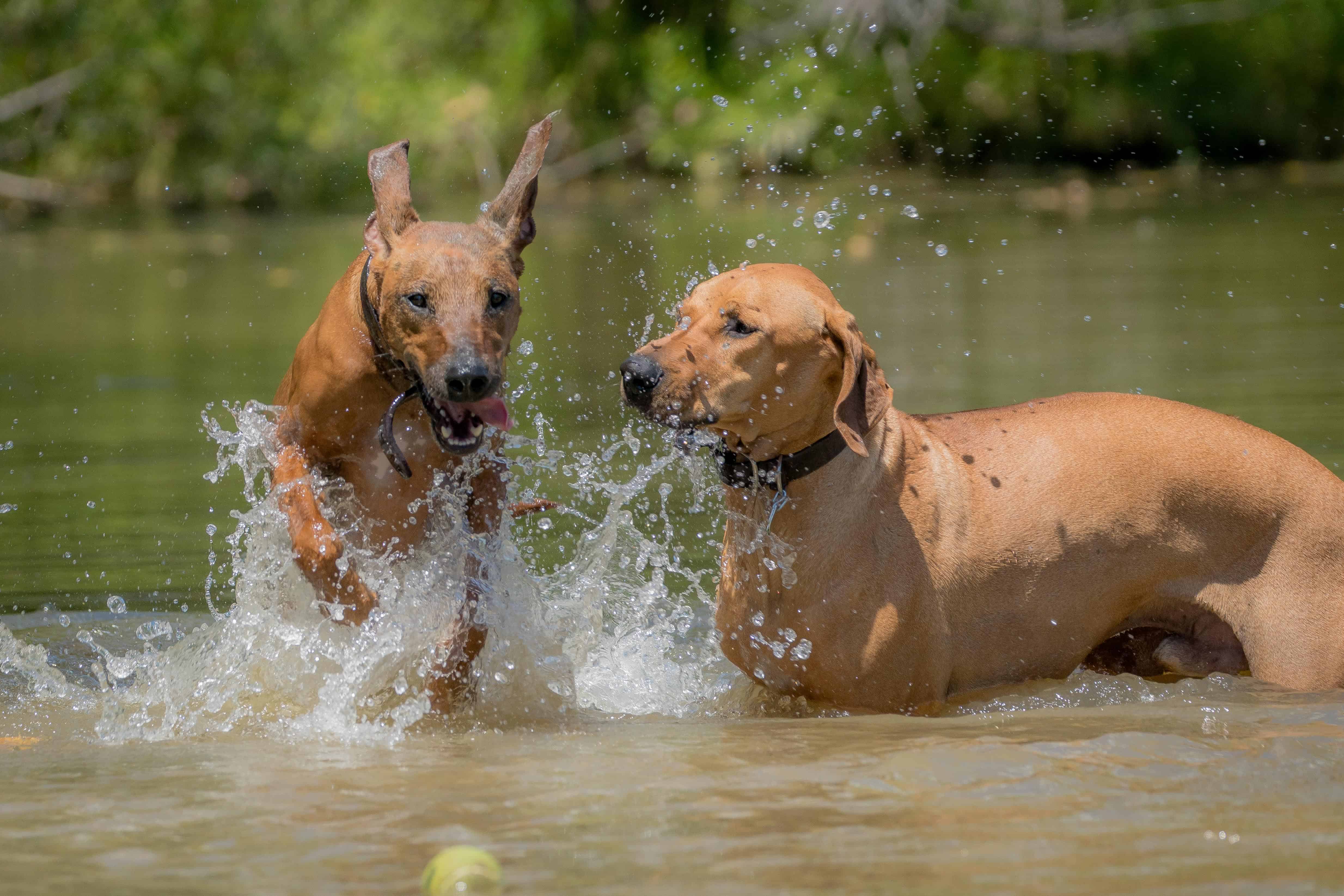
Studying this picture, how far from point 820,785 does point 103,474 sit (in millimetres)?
4971

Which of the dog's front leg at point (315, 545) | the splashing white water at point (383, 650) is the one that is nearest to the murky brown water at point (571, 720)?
the splashing white water at point (383, 650)

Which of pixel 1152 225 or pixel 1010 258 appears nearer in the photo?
pixel 1010 258

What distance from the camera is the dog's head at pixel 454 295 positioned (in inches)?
181

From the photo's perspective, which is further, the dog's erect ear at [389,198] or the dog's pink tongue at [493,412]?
the dog's erect ear at [389,198]

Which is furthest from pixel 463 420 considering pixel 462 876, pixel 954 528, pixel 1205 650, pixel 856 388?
pixel 1205 650

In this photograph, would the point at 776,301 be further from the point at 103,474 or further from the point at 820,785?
the point at 103,474

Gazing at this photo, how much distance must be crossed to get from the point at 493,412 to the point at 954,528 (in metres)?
1.34

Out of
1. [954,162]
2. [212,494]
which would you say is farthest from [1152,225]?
[212,494]

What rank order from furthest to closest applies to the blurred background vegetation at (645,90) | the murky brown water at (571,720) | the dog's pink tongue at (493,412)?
the blurred background vegetation at (645,90)
the dog's pink tongue at (493,412)
the murky brown water at (571,720)

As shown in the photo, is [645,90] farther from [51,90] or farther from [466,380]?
[466,380]

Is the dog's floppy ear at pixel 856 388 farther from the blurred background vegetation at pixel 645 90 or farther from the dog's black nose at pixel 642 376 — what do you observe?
the blurred background vegetation at pixel 645 90

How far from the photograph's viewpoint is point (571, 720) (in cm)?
491

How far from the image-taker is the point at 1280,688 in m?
4.70

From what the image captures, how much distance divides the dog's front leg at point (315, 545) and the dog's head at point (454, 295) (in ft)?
1.40
